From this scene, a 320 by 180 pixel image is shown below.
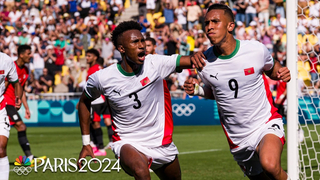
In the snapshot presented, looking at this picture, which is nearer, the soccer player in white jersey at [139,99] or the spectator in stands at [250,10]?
the soccer player in white jersey at [139,99]

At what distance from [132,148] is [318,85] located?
12.9 metres

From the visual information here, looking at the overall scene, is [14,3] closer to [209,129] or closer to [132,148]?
[209,129]

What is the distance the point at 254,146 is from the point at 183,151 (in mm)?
6942

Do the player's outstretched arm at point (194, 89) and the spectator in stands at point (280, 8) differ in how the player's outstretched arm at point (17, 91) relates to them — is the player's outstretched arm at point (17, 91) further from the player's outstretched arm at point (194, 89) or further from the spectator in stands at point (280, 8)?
the spectator in stands at point (280, 8)

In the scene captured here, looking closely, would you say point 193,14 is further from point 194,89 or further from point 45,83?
point 194,89

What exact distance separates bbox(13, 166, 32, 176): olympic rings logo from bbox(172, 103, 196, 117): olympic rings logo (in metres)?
10.3

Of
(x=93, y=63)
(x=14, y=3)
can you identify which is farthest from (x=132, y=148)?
(x=14, y=3)

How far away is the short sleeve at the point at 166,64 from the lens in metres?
6.07

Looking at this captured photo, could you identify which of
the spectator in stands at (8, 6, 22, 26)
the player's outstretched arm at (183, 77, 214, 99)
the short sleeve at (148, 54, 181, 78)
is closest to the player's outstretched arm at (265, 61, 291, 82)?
the player's outstretched arm at (183, 77, 214, 99)

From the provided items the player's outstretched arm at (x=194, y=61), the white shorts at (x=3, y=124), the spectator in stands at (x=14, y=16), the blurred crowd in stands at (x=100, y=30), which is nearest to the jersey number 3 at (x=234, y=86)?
the player's outstretched arm at (x=194, y=61)

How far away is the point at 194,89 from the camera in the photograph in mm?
6176

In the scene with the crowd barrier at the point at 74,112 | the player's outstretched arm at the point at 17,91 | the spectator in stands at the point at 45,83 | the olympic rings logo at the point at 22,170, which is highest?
the player's outstretched arm at the point at 17,91

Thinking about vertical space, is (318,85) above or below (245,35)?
below

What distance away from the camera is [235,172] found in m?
9.38
